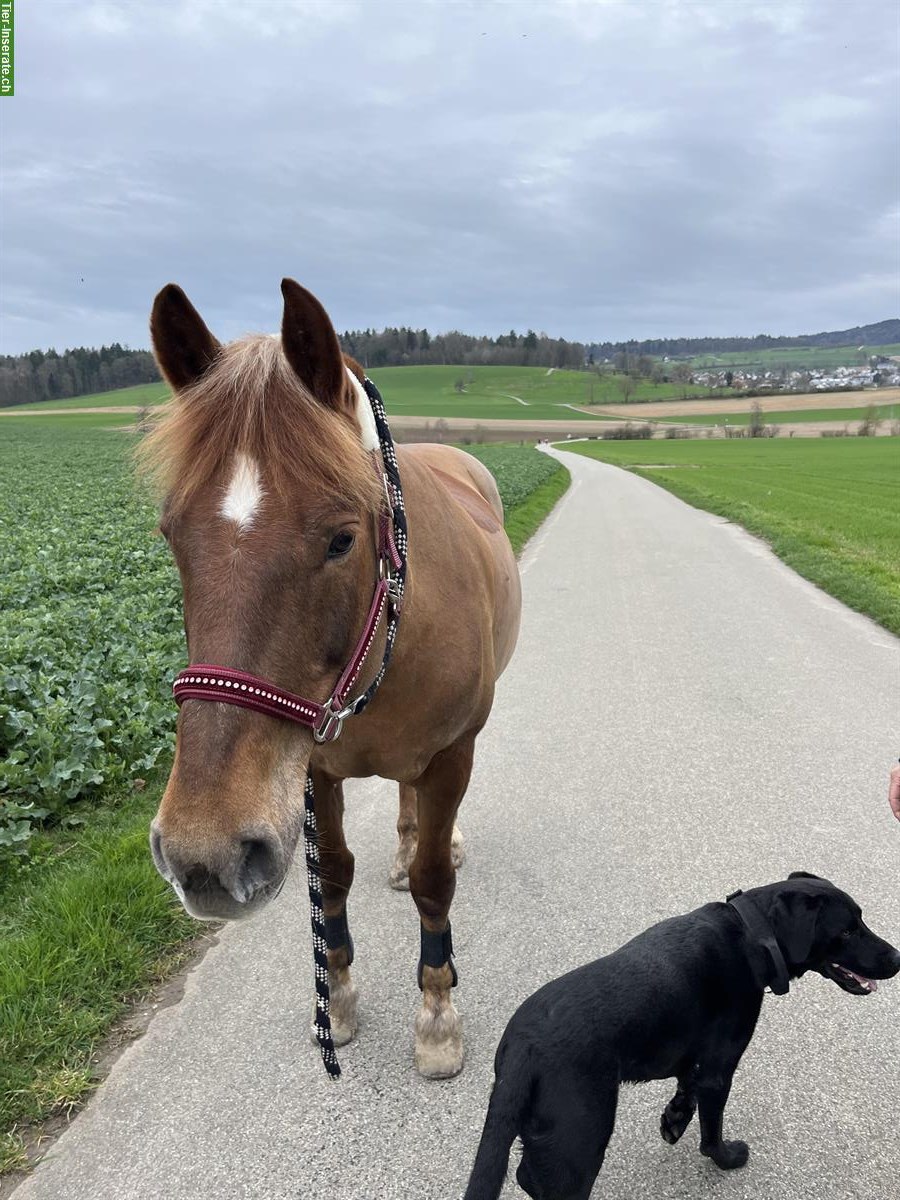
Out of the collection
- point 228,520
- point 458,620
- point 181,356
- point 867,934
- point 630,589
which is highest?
point 181,356

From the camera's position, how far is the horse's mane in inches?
64.9

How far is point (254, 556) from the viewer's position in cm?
157

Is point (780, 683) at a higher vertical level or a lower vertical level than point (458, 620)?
lower

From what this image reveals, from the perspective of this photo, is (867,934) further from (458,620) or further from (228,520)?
(228,520)

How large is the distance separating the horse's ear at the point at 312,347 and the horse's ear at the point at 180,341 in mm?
261

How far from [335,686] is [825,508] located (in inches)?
855

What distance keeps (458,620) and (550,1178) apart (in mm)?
1509

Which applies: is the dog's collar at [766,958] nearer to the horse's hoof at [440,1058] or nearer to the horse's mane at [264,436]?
the horse's hoof at [440,1058]

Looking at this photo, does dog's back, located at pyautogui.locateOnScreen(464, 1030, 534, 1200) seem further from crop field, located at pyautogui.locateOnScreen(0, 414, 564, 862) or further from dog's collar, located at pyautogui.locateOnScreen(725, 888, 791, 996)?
crop field, located at pyautogui.locateOnScreen(0, 414, 564, 862)

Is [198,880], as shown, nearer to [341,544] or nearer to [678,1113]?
[341,544]

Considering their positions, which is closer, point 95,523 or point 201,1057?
point 201,1057

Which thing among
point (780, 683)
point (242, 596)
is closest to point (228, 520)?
point (242, 596)

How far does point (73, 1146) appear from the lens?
7.38 ft

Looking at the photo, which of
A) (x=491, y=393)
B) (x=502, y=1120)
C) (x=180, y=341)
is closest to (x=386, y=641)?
(x=180, y=341)
